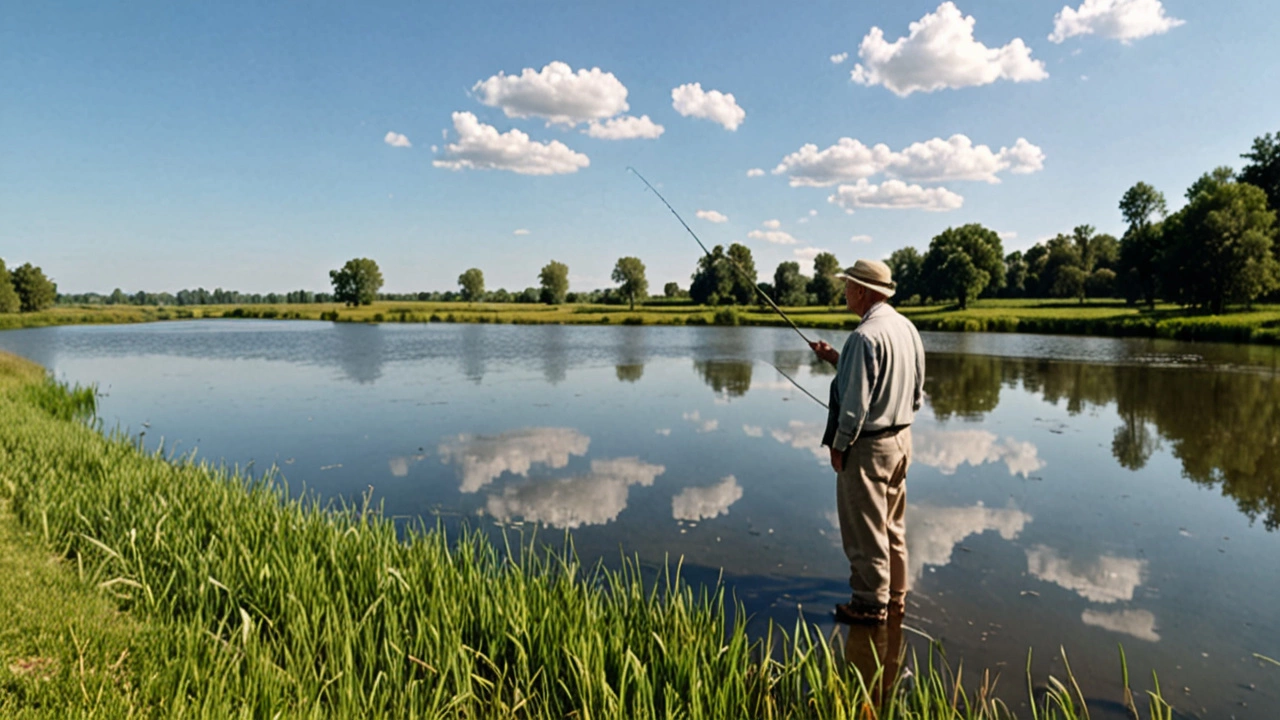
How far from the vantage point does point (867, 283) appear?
4824 millimetres

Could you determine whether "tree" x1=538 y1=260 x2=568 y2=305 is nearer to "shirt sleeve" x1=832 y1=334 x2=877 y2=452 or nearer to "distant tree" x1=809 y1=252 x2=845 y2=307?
"distant tree" x1=809 y1=252 x2=845 y2=307

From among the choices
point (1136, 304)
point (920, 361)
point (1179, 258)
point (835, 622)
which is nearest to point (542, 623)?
point (835, 622)

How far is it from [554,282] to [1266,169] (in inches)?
3252

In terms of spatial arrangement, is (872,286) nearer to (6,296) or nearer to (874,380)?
(874,380)

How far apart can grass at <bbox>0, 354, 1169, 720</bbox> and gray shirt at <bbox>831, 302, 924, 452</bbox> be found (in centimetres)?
148

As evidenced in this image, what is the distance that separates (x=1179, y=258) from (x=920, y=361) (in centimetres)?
5015

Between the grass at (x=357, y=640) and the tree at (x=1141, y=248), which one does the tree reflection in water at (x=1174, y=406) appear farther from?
the tree at (x=1141, y=248)

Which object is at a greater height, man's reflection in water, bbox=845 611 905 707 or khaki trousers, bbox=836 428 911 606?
khaki trousers, bbox=836 428 911 606

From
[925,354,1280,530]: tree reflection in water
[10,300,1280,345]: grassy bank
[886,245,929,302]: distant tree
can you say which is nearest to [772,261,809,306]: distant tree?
[886,245,929,302]: distant tree

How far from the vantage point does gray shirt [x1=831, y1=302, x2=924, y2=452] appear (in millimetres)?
4434

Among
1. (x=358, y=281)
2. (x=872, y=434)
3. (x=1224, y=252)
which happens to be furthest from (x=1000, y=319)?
(x=358, y=281)

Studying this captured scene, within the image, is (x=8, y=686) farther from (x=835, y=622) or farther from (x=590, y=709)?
(x=835, y=622)

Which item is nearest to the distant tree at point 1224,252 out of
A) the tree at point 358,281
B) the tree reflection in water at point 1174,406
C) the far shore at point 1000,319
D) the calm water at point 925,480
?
the far shore at point 1000,319

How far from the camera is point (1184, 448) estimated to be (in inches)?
419
